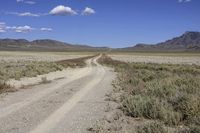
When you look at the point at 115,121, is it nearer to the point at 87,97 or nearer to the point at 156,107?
the point at 156,107

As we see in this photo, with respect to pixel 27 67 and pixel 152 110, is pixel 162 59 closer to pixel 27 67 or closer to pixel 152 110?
pixel 27 67

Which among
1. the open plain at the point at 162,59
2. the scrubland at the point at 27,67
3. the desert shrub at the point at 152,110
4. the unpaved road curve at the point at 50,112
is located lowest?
the open plain at the point at 162,59

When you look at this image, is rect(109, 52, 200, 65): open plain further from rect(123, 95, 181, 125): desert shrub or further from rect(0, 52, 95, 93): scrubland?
rect(123, 95, 181, 125): desert shrub

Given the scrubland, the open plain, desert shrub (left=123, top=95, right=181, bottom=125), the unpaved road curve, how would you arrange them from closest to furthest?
the unpaved road curve < desert shrub (left=123, top=95, right=181, bottom=125) < the scrubland < the open plain

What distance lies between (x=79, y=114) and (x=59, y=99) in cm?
380

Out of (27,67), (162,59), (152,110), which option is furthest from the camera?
(162,59)

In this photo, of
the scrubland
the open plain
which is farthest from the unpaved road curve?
the open plain

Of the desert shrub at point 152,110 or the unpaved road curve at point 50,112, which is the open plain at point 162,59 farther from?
the desert shrub at point 152,110

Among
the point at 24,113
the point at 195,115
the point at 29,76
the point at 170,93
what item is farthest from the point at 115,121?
the point at 29,76

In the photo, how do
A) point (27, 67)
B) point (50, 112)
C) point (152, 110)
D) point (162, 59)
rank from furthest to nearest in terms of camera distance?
point (162, 59), point (27, 67), point (50, 112), point (152, 110)

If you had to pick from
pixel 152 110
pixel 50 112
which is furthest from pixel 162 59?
pixel 152 110

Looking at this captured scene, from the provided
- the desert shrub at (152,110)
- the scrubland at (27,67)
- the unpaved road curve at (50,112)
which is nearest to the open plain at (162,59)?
the scrubland at (27,67)

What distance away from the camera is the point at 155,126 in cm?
935

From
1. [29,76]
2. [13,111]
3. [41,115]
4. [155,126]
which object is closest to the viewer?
[155,126]
